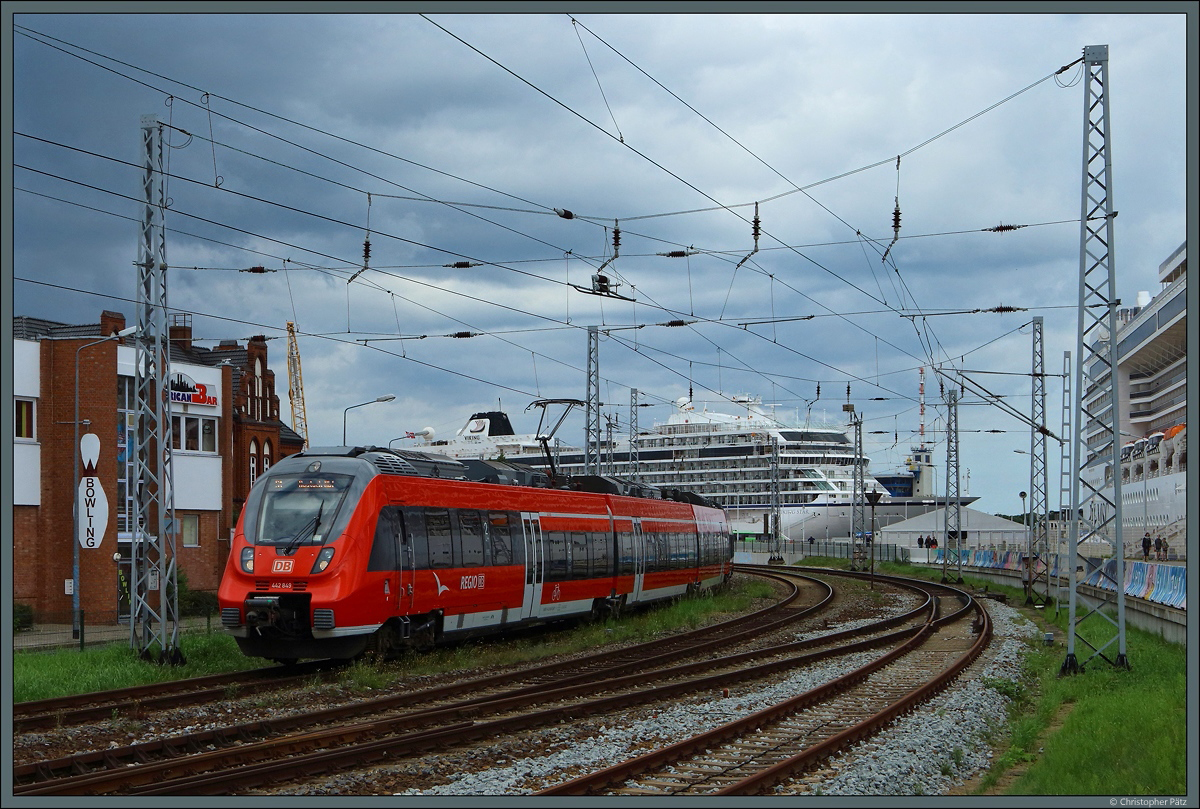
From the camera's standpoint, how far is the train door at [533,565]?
2255cm

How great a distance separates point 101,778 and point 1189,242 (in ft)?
36.4

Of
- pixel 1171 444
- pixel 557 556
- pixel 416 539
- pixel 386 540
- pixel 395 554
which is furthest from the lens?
pixel 1171 444

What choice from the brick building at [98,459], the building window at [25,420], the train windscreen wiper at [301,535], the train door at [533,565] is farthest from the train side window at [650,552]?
the building window at [25,420]

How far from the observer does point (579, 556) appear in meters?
25.2

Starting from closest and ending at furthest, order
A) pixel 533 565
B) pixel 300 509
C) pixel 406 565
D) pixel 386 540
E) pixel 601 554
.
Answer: pixel 300 509
pixel 386 540
pixel 406 565
pixel 533 565
pixel 601 554

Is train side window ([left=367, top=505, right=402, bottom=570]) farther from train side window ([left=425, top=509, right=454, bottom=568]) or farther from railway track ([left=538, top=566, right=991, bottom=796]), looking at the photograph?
railway track ([left=538, top=566, right=991, bottom=796])

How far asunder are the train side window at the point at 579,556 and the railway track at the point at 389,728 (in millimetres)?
3642

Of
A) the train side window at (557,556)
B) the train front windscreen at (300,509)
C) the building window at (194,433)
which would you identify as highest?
the building window at (194,433)

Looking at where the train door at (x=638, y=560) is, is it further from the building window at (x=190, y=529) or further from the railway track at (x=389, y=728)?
the building window at (x=190, y=529)

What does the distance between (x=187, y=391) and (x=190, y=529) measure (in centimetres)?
516

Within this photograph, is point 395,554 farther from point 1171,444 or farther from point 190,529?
point 1171,444

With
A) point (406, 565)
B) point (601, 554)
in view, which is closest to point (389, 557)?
point (406, 565)

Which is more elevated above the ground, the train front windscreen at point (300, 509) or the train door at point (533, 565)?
the train front windscreen at point (300, 509)

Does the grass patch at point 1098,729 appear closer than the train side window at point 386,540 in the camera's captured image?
Yes
